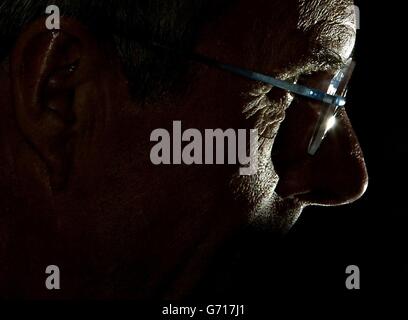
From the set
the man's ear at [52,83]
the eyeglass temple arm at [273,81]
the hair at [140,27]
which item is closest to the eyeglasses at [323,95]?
the eyeglass temple arm at [273,81]

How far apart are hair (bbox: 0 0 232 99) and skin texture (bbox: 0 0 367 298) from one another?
0.02 m

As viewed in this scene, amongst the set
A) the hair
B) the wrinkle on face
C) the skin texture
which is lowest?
the skin texture

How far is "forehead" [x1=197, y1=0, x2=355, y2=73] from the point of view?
121 centimetres

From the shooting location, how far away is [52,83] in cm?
116

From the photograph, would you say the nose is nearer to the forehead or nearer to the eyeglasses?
the eyeglasses

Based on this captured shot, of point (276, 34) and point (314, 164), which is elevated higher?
point (276, 34)

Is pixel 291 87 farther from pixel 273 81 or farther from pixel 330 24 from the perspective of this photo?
pixel 330 24

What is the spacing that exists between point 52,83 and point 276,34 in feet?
1.41

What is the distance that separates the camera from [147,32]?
117cm

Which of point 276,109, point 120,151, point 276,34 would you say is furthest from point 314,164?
point 120,151

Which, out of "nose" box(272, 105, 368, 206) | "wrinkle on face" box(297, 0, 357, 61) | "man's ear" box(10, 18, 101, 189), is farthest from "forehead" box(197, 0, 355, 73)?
"man's ear" box(10, 18, 101, 189)

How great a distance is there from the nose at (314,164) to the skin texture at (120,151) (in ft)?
0.06
